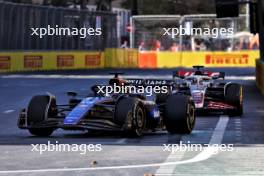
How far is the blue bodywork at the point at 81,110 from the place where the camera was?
1251 cm

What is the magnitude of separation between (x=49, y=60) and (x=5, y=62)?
5.35m

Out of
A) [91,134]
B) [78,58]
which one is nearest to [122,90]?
[91,134]

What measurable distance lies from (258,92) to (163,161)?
1740cm

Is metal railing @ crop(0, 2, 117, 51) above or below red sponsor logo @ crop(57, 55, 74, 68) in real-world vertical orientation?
above

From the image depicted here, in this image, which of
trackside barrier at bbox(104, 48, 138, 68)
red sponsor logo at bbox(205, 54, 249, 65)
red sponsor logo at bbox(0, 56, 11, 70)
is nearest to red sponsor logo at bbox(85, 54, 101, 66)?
trackside barrier at bbox(104, 48, 138, 68)

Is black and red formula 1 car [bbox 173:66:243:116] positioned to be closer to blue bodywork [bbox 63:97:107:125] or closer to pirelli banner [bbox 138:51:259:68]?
blue bodywork [bbox 63:97:107:125]

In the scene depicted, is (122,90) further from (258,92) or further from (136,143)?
(258,92)

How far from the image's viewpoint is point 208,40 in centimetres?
5453

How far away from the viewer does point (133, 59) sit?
54844mm

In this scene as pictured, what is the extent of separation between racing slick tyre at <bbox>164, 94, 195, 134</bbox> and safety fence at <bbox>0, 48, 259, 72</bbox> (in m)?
28.9

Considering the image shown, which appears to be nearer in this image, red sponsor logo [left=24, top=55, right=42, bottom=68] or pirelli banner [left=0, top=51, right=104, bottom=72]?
pirelli banner [left=0, top=51, right=104, bottom=72]

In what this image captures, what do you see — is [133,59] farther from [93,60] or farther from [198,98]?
[198,98]

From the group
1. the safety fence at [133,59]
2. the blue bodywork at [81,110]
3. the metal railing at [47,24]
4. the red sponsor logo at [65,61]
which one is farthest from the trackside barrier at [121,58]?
the blue bodywork at [81,110]

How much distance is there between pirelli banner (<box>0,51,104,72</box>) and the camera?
38.6m
